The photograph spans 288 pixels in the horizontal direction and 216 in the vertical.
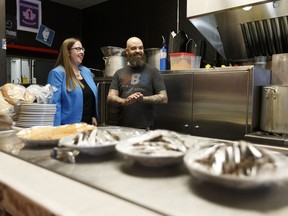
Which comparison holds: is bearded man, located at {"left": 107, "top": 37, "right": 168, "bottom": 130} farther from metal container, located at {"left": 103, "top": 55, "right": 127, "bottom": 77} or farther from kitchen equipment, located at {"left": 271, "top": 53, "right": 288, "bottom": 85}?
kitchen equipment, located at {"left": 271, "top": 53, "right": 288, "bottom": 85}

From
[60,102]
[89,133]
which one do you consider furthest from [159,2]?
[89,133]

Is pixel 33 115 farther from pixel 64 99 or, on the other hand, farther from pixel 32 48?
pixel 32 48

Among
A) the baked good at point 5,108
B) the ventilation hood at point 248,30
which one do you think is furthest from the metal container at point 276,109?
the baked good at point 5,108

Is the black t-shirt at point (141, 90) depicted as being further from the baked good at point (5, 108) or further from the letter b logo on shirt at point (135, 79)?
the baked good at point (5, 108)

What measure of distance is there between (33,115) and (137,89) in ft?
3.93

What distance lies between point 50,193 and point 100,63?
4.43 meters

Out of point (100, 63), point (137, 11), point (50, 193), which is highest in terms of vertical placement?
point (137, 11)

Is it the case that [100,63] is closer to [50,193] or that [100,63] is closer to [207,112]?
[207,112]

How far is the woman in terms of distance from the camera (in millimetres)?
2154

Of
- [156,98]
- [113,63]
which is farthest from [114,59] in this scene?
[156,98]

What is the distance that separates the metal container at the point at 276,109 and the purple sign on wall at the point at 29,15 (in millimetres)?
3924

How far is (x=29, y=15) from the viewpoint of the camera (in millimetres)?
4363

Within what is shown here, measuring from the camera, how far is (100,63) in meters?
4.83

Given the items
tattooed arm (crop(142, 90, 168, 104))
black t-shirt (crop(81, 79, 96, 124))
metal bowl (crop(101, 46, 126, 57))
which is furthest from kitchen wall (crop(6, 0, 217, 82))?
black t-shirt (crop(81, 79, 96, 124))
